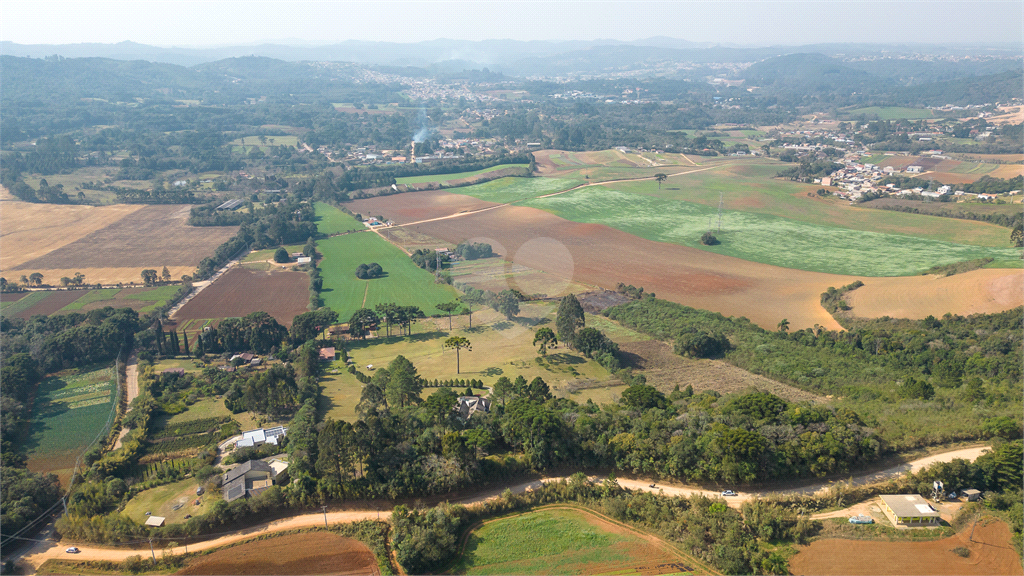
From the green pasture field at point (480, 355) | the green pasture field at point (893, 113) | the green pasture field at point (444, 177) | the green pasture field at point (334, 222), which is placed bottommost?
the green pasture field at point (480, 355)

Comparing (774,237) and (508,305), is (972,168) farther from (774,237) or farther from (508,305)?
(508,305)

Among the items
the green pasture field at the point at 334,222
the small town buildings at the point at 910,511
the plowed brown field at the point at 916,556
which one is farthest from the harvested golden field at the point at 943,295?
the green pasture field at the point at 334,222

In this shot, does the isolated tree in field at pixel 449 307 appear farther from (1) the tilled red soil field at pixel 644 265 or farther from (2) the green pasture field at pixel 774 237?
(2) the green pasture field at pixel 774 237

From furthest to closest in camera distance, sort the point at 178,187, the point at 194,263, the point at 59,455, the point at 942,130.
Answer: the point at 942,130 < the point at 178,187 < the point at 194,263 < the point at 59,455

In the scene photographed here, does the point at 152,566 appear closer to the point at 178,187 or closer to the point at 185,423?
the point at 185,423

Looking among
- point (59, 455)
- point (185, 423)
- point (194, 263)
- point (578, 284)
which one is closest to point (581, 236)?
point (578, 284)

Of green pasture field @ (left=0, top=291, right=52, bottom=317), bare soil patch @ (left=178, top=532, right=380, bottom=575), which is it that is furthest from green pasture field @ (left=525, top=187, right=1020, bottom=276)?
green pasture field @ (left=0, top=291, right=52, bottom=317)
